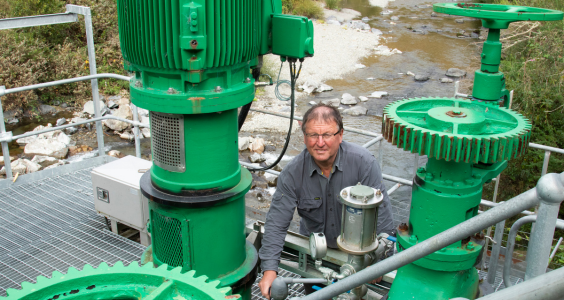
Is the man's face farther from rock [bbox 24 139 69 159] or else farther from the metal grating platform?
rock [bbox 24 139 69 159]

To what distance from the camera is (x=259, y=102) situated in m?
11.7

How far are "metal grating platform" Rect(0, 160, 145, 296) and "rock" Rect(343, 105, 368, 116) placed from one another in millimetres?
6944

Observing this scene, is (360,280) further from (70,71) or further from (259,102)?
(70,71)

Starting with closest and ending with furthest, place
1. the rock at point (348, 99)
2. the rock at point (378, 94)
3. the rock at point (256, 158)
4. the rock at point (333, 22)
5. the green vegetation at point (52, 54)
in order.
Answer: the rock at point (256, 158) < the green vegetation at point (52, 54) < the rock at point (348, 99) < the rock at point (378, 94) < the rock at point (333, 22)

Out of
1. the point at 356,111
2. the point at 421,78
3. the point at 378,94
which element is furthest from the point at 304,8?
the point at 356,111

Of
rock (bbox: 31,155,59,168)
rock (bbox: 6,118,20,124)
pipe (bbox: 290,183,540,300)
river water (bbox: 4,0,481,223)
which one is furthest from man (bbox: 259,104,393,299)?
rock (bbox: 6,118,20,124)

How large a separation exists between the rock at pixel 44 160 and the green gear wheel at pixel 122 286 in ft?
25.7

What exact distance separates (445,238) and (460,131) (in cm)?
82

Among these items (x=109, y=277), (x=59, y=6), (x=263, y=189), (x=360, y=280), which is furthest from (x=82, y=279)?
(x=59, y=6)

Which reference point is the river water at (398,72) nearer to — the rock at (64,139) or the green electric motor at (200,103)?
the rock at (64,139)

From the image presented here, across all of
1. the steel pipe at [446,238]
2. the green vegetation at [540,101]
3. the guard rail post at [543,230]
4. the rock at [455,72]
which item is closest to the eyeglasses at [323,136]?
the steel pipe at [446,238]

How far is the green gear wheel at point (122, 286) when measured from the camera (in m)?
1.47

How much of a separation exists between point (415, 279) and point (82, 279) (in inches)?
56.6

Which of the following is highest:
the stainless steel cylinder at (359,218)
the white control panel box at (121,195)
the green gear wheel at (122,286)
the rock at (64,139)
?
the green gear wheel at (122,286)
